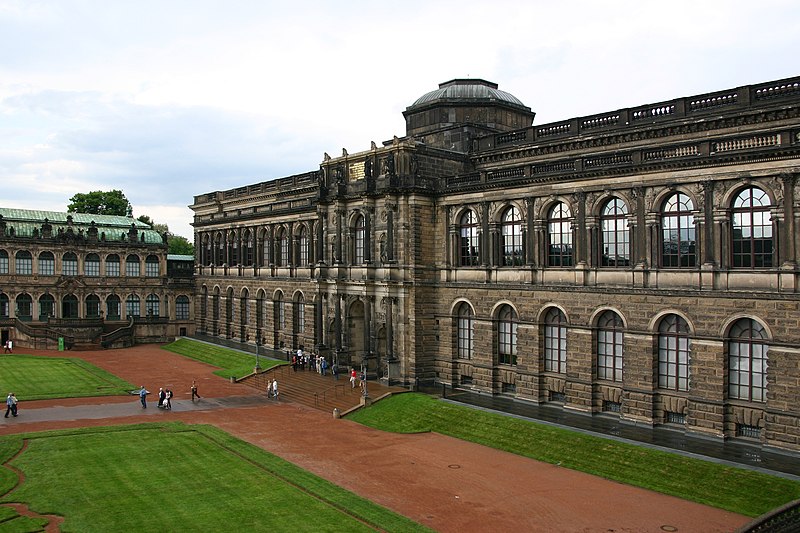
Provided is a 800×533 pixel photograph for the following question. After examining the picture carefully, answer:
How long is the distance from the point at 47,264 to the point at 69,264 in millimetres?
2230

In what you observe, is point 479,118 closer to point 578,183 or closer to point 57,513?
point 578,183

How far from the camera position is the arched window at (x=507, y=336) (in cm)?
4284

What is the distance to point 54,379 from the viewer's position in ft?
175

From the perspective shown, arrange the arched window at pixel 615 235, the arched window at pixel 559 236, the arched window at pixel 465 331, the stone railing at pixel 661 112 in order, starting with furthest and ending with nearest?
the arched window at pixel 465 331 → the arched window at pixel 559 236 → the arched window at pixel 615 235 → the stone railing at pixel 661 112

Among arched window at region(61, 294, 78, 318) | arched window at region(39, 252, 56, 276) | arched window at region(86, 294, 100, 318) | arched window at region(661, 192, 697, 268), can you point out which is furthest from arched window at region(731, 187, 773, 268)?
arched window at region(39, 252, 56, 276)

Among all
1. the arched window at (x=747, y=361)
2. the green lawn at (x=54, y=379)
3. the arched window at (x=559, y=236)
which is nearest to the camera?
the arched window at (x=747, y=361)

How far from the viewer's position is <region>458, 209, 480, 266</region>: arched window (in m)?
45.6

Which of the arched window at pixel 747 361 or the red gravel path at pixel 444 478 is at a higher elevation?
the arched window at pixel 747 361

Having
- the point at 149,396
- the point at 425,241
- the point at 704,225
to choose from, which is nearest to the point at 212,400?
the point at 149,396

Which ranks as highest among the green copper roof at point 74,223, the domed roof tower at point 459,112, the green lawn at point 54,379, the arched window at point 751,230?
the domed roof tower at point 459,112

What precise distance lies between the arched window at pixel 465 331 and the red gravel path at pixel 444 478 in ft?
31.8

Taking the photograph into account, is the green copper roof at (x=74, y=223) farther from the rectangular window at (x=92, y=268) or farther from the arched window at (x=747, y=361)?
the arched window at (x=747, y=361)

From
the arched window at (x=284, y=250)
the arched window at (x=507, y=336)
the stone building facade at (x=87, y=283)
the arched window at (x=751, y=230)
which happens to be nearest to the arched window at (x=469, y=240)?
the arched window at (x=507, y=336)

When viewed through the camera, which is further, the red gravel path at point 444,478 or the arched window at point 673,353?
the arched window at point 673,353
